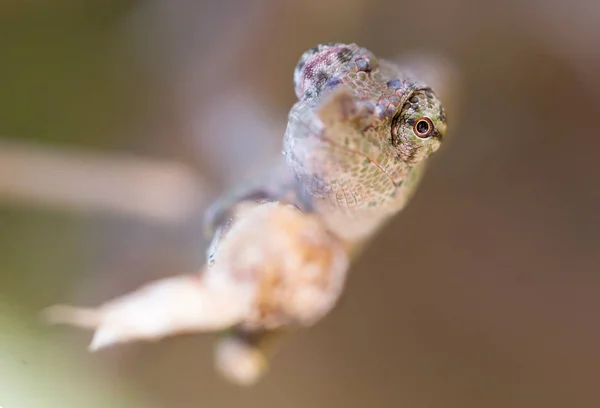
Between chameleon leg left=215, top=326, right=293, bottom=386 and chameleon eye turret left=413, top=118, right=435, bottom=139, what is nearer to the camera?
chameleon eye turret left=413, top=118, right=435, bottom=139

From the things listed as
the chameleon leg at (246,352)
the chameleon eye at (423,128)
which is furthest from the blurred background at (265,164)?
the chameleon eye at (423,128)

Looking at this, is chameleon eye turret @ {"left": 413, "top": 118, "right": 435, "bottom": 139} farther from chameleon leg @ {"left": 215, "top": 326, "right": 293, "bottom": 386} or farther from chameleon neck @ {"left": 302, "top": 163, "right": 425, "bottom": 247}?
chameleon leg @ {"left": 215, "top": 326, "right": 293, "bottom": 386}

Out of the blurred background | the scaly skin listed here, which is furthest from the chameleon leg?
the scaly skin

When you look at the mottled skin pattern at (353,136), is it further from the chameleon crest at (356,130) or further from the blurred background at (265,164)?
the blurred background at (265,164)

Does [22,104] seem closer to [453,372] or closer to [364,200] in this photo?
[364,200]

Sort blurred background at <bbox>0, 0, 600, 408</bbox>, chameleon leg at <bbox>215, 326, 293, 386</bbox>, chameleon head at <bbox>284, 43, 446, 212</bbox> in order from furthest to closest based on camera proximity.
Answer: blurred background at <bbox>0, 0, 600, 408</bbox> → chameleon leg at <bbox>215, 326, 293, 386</bbox> → chameleon head at <bbox>284, 43, 446, 212</bbox>

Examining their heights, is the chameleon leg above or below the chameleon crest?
below

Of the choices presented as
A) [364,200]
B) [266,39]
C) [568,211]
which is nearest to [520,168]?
[568,211]

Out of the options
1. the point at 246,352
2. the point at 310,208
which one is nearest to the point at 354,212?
the point at 310,208
